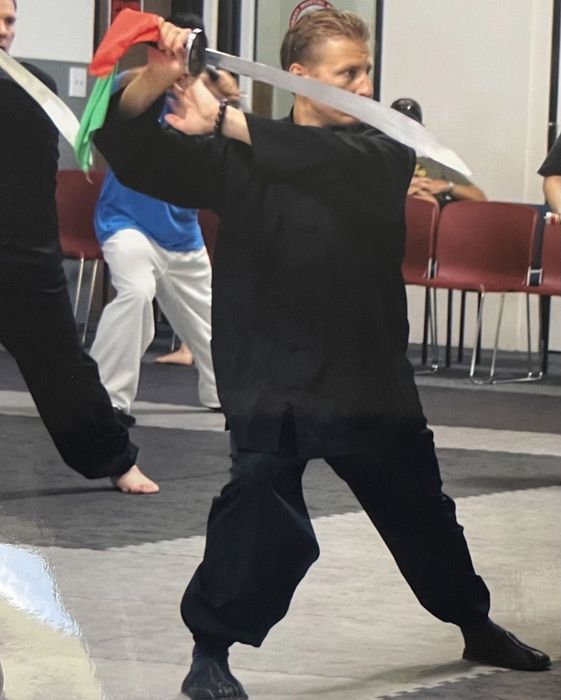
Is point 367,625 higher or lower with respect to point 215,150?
lower

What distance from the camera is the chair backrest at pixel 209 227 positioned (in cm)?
195

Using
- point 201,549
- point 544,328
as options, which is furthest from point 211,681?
point 544,328

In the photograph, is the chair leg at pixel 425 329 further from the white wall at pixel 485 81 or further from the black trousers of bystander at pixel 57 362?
the black trousers of bystander at pixel 57 362

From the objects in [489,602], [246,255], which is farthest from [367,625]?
[246,255]

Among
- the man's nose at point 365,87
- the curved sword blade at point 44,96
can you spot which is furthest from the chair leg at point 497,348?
the curved sword blade at point 44,96

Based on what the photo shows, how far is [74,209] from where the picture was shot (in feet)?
6.50

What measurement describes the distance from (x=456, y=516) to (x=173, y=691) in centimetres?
42

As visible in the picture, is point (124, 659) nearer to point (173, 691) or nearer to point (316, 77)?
point (173, 691)

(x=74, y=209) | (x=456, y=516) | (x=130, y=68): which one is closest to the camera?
(x=130, y=68)

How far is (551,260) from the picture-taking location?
1915 millimetres

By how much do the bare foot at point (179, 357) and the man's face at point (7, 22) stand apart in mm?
416

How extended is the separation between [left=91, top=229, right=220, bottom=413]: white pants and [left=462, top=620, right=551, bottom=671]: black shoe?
0.45m

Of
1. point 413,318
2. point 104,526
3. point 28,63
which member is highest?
point 28,63

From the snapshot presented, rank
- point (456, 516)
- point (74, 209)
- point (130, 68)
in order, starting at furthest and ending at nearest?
point (456, 516) < point (74, 209) < point (130, 68)
